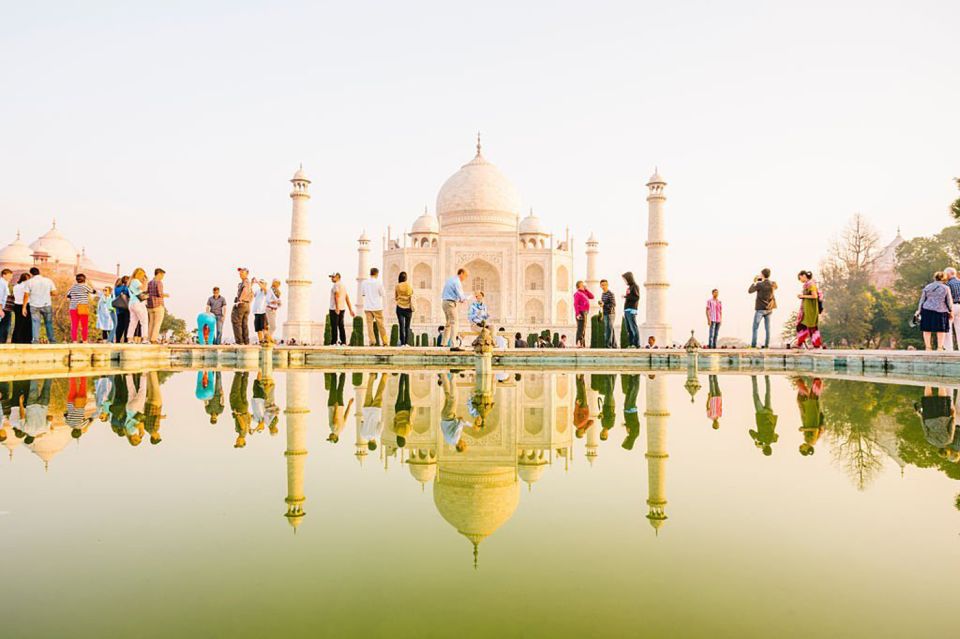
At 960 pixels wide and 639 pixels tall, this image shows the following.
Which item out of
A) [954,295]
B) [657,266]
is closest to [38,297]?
[954,295]

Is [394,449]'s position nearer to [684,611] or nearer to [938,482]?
[684,611]

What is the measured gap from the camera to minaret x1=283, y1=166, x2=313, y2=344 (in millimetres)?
25547

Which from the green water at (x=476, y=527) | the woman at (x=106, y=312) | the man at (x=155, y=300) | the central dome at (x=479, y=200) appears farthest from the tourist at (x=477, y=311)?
the central dome at (x=479, y=200)

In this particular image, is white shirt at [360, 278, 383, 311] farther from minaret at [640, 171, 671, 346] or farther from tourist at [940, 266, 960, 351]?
minaret at [640, 171, 671, 346]

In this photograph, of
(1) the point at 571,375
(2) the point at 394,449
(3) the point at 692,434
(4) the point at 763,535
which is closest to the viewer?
(4) the point at 763,535

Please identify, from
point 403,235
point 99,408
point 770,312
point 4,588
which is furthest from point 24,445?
point 403,235

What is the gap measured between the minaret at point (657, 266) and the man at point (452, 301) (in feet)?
50.7

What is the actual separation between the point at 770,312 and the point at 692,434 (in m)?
8.27

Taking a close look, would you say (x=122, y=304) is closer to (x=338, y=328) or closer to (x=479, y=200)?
(x=338, y=328)

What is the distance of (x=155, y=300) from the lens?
1063 cm

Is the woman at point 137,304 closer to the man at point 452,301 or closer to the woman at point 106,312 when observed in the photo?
the woman at point 106,312

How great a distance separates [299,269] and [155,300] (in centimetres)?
1526

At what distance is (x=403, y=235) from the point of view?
109 feet

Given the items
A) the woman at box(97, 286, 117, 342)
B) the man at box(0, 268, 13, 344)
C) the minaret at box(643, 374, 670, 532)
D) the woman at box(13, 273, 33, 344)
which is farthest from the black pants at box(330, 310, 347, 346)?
the minaret at box(643, 374, 670, 532)
